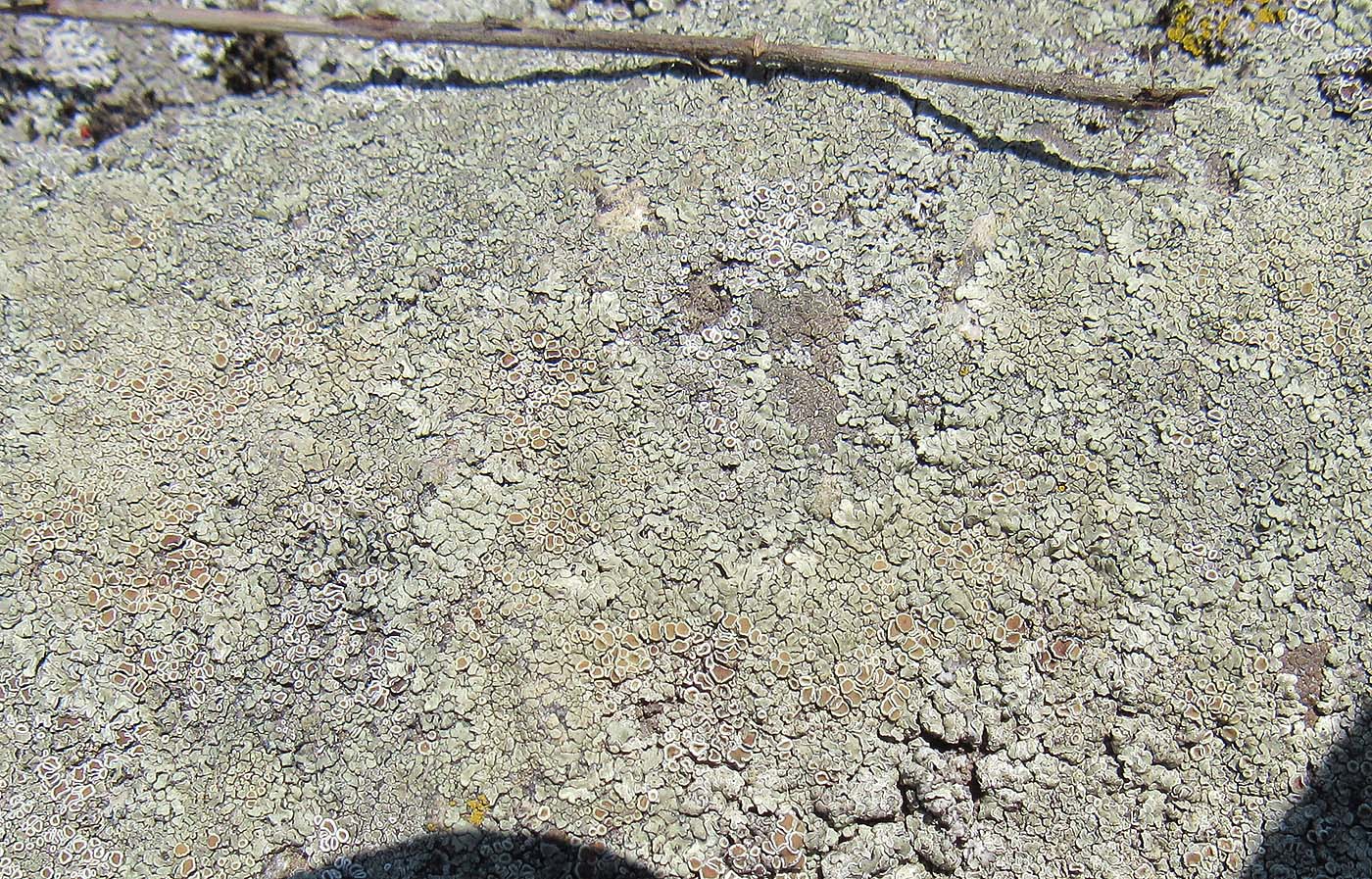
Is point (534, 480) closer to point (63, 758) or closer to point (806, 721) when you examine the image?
point (806, 721)

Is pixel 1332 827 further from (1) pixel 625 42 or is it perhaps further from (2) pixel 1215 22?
(1) pixel 625 42

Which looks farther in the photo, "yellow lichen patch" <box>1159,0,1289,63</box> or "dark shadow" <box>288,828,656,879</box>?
"yellow lichen patch" <box>1159,0,1289,63</box>

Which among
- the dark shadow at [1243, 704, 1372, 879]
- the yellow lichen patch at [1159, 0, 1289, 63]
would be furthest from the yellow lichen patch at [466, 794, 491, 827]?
the yellow lichen patch at [1159, 0, 1289, 63]

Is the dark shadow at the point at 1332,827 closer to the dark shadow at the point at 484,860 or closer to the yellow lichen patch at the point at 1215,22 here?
→ the dark shadow at the point at 484,860

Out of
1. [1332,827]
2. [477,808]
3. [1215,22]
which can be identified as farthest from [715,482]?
[1215,22]

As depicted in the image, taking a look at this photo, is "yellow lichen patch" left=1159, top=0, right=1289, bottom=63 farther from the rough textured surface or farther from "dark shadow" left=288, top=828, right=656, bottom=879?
"dark shadow" left=288, top=828, right=656, bottom=879
